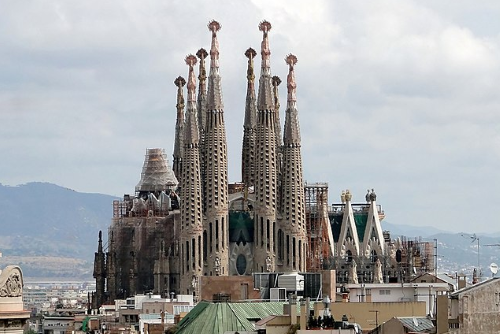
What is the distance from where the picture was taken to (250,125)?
167750mm

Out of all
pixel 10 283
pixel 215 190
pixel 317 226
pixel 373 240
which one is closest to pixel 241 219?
pixel 215 190

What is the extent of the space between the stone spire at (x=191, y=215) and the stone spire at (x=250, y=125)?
7.66 m

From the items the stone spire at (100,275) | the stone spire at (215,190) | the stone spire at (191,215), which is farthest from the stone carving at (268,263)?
the stone spire at (100,275)

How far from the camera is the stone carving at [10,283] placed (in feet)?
A: 103

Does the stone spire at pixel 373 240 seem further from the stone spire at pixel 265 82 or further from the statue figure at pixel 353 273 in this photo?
the stone spire at pixel 265 82

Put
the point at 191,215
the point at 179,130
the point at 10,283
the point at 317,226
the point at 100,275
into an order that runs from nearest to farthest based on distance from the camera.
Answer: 1. the point at 10,283
2. the point at 191,215
3. the point at 317,226
4. the point at 100,275
5. the point at 179,130

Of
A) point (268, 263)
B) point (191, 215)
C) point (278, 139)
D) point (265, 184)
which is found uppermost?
point (278, 139)

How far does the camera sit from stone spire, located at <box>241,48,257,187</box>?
167m

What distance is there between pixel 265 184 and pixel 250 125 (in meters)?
10.7

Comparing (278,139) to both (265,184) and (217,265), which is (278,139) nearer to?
(265,184)

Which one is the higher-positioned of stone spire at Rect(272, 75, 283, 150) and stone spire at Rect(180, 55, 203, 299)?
stone spire at Rect(272, 75, 283, 150)

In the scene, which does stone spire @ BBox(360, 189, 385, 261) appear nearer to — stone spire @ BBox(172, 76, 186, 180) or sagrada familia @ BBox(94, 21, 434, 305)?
sagrada familia @ BBox(94, 21, 434, 305)

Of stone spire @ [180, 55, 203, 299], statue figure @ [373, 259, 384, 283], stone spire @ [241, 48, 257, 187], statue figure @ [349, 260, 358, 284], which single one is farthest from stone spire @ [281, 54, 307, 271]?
stone spire @ [180, 55, 203, 299]

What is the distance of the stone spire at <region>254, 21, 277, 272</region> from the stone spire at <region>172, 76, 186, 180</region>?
1712cm
